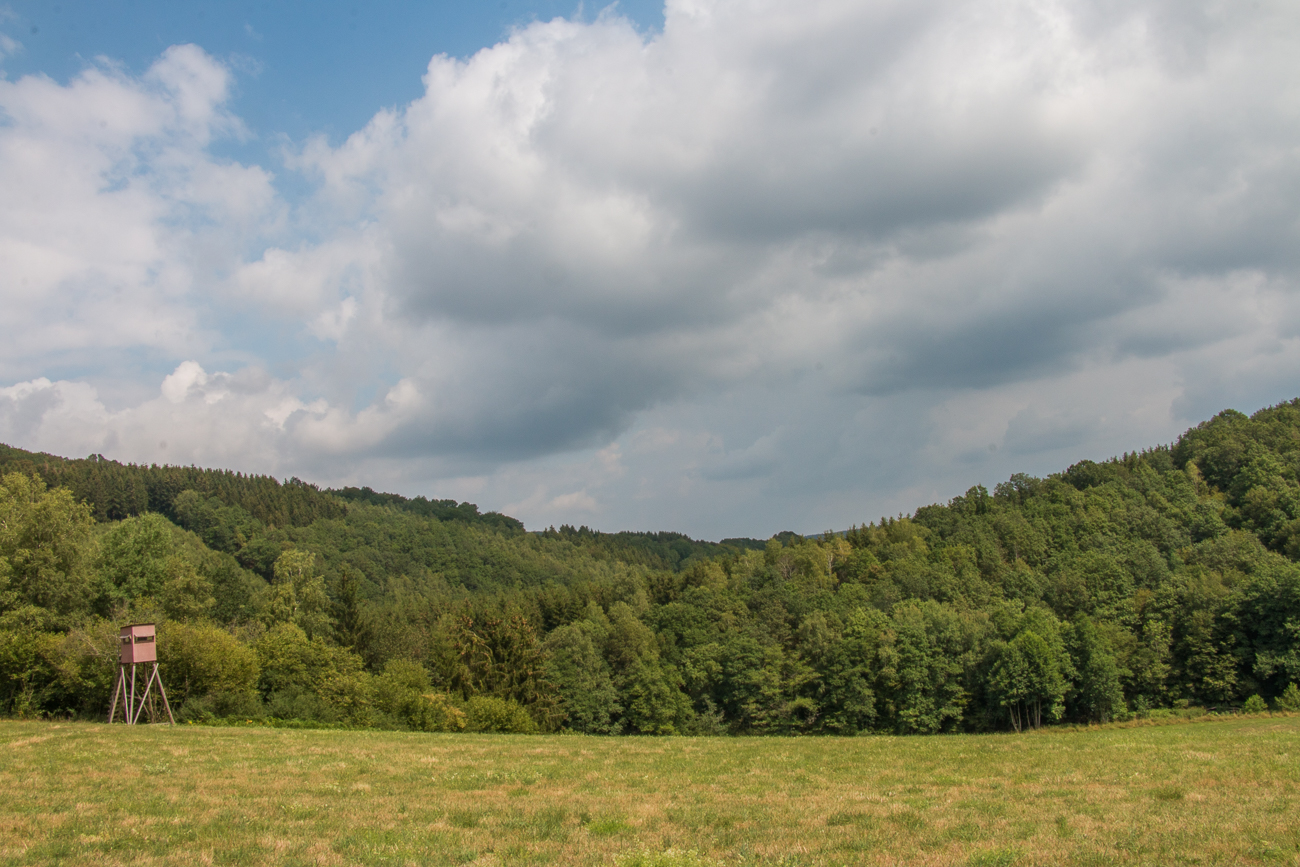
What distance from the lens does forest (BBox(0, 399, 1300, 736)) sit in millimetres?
47312

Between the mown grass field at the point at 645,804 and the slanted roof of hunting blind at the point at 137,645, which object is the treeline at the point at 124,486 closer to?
the slanted roof of hunting blind at the point at 137,645

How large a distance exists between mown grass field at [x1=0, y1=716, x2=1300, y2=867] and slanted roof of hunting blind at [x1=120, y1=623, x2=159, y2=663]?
10.1 m

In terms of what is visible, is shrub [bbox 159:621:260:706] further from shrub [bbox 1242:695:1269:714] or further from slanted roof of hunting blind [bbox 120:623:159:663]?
shrub [bbox 1242:695:1269:714]

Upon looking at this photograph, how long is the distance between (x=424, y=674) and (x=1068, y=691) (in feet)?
200

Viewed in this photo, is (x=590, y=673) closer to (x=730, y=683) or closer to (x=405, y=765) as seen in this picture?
(x=730, y=683)

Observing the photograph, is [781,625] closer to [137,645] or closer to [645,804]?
[137,645]

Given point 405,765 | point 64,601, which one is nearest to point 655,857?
point 405,765

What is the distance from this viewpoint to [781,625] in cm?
10075

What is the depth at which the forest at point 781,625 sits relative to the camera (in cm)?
4731

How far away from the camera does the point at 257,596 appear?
84438 millimetres

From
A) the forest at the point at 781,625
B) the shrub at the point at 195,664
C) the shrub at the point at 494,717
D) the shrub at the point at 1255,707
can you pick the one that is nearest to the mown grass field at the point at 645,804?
the shrub at the point at 195,664

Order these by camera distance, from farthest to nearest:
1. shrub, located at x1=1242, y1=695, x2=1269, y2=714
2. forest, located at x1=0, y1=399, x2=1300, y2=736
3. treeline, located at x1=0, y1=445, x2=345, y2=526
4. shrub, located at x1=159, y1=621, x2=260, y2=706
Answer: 1. treeline, located at x1=0, y1=445, x2=345, y2=526
2. shrub, located at x1=1242, y1=695, x2=1269, y2=714
3. forest, located at x1=0, y1=399, x2=1300, y2=736
4. shrub, located at x1=159, y1=621, x2=260, y2=706

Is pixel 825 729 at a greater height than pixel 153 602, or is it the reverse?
pixel 153 602

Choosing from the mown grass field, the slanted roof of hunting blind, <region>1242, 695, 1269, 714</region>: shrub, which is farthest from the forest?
the mown grass field
